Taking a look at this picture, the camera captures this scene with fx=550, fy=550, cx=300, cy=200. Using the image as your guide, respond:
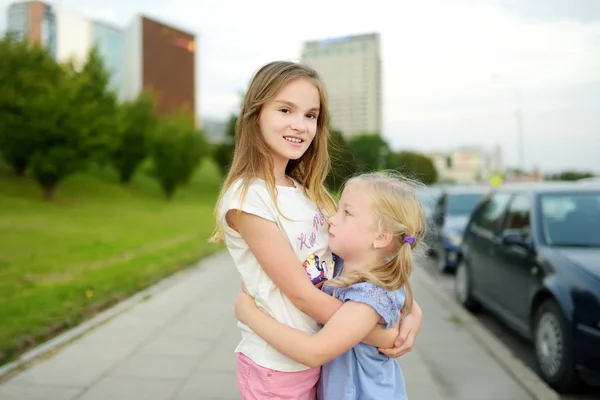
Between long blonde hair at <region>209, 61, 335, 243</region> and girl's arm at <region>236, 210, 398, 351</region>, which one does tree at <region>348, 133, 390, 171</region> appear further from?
girl's arm at <region>236, 210, 398, 351</region>

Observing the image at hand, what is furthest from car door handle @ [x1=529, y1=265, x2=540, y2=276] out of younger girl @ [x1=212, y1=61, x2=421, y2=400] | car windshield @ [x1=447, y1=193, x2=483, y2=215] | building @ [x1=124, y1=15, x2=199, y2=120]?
building @ [x1=124, y1=15, x2=199, y2=120]

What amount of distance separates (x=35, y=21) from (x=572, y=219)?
21.3m

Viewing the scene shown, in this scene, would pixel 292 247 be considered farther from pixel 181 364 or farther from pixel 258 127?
pixel 181 364

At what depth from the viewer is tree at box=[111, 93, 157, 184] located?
135 feet

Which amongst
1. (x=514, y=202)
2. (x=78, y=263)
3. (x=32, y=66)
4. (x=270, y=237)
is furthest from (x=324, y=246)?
(x=32, y=66)

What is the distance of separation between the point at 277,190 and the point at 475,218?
19.2 feet

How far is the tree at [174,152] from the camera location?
4150cm

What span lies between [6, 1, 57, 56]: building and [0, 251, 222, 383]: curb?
738 cm

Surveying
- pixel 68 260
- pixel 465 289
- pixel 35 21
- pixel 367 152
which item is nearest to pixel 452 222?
pixel 465 289

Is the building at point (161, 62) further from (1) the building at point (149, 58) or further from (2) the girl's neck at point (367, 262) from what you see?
(2) the girl's neck at point (367, 262)

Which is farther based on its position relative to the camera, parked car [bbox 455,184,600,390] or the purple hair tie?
parked car [bbox 455,184,600,390]

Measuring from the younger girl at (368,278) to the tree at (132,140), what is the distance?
133 feet

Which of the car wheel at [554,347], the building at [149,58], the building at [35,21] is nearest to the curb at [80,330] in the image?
the car wheel at [554,347]

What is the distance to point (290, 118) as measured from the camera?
1751 millimetres
